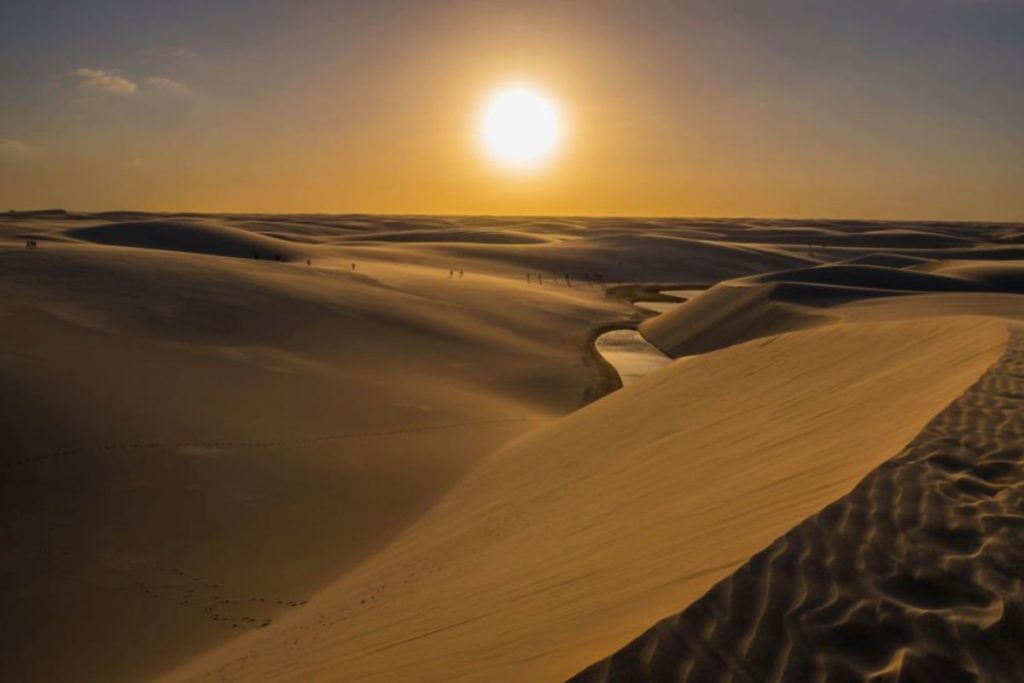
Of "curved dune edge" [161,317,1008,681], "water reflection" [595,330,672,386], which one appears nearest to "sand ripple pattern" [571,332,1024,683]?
"curved dune edge" [161,317,1008,681]

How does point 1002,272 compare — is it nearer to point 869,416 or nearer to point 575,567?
point 869,416

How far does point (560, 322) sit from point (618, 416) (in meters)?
16.4

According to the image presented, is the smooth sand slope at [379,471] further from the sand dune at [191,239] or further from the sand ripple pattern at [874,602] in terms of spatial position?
the sand dune at [191,239]

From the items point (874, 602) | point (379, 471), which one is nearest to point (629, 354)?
point (379, 471)

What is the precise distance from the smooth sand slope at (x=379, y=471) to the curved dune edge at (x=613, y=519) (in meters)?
0.04

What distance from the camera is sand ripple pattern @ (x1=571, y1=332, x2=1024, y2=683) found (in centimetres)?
328

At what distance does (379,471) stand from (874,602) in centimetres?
919

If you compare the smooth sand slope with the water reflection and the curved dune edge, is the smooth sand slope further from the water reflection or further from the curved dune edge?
the water reflection

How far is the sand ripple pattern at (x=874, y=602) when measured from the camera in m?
3.28

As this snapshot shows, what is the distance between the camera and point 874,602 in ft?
12.0

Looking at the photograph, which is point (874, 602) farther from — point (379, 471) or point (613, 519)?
point (379, 471)

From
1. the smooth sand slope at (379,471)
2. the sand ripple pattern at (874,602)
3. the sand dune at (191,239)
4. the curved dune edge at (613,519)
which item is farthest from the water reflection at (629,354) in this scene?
the sand dune at (191,239)

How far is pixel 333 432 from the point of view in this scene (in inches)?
531

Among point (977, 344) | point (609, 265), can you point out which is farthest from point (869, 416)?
point (609, 265)
